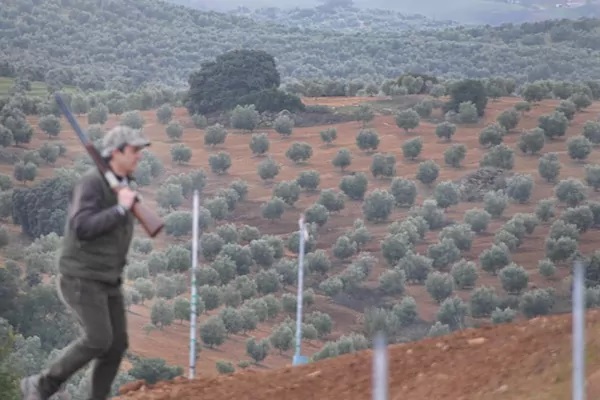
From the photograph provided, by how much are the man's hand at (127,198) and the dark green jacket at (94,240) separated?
0.21 ft

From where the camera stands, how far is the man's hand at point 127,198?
5590 mm

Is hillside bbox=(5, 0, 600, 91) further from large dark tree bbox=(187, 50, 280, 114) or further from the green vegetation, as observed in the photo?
large dark tree bbox=(187, 50, 280, 114)

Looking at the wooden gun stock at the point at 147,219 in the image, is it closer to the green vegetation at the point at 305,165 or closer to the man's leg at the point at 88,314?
the man's leg at the point at 88,314

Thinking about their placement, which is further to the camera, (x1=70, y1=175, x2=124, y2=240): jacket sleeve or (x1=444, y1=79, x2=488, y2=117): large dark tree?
(x1=444, y1=79, x2=488, y2=117): large dark tree

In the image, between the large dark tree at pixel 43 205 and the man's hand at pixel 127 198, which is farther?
the large dark tree at pixel 43 205

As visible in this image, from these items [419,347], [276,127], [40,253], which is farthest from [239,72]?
[419,347]

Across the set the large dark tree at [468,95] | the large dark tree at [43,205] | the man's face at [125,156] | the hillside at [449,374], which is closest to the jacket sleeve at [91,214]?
the man's face at [125,156]

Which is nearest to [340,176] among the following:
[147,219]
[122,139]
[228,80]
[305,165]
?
[305,165]

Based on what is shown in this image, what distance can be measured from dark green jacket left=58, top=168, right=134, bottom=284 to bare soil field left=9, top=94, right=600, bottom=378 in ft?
85.1

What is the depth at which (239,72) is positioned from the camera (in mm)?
57062

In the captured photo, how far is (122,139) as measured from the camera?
5.78m

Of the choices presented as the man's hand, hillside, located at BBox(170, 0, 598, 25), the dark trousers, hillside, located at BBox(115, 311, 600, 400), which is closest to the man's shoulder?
the man's hand

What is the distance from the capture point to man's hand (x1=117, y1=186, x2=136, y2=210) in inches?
220

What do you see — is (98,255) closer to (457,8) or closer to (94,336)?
(94,336)
